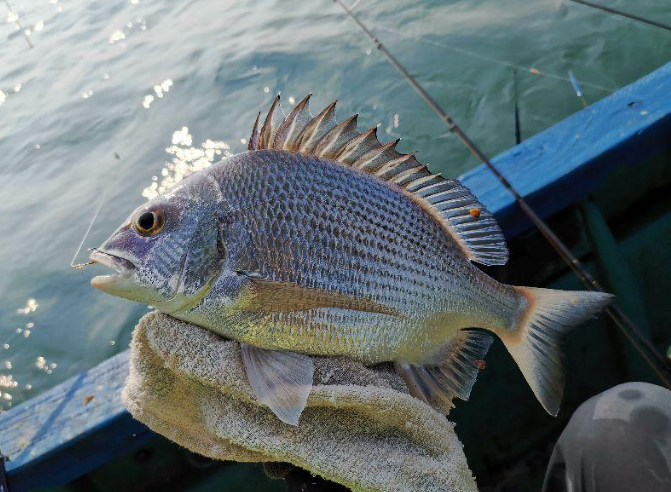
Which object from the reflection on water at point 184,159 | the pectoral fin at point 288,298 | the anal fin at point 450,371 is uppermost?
the pectoral fin at point 288,298

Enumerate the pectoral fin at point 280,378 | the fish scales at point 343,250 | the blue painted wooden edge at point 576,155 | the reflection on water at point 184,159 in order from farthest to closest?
the reflection on water at point 184,159, the blue painted wooden edge at point 576,155, the fish scales at point 343,250, the pectoral fin at point 280,378

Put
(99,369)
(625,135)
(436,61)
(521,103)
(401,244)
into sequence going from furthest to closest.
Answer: (436,61), (521,103), (625,135), (99,369), (401,244)

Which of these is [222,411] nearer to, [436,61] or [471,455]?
[471,455]

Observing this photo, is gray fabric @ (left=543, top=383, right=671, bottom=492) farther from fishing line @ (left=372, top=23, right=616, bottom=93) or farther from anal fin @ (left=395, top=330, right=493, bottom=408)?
fishing line @ (left=372, top=23, right=616, bottom=93)

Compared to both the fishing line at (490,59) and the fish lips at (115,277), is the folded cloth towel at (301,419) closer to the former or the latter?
the fish lips at (115,277)

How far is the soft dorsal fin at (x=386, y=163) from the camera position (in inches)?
54.0

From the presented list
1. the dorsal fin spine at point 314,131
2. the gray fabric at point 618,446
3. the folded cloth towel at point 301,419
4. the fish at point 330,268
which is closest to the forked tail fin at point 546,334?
the fish at point 330,268

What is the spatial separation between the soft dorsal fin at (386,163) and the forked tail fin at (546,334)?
172mm

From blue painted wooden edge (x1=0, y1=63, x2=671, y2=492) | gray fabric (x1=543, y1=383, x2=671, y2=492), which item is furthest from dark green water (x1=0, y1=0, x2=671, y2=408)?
gray fabric (x1=543, y1=383, x2=671, y2=492)

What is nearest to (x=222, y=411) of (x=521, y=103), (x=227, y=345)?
(x=227, y=345)

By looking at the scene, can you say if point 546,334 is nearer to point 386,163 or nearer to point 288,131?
point 386,163

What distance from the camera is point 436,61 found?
511 centimetres

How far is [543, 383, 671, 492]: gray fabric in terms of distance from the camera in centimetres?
129

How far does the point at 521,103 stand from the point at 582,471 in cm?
358
